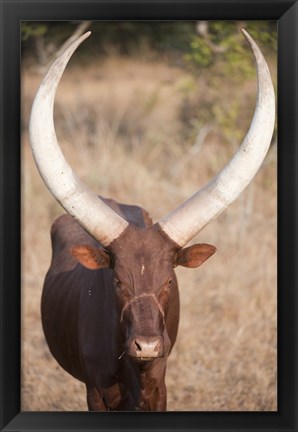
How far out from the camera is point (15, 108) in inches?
216

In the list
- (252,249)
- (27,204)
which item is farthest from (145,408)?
(27,204)

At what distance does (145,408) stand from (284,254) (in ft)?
3.88

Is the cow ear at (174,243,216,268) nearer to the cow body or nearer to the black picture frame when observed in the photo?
the cow body

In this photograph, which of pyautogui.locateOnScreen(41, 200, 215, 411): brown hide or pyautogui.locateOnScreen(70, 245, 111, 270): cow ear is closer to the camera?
pyautogui.locateOnScreen(41, 200, 215, 411): brown hide

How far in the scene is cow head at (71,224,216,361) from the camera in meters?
5.16

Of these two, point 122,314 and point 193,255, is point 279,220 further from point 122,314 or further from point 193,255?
point 122,314

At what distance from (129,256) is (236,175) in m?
0.68

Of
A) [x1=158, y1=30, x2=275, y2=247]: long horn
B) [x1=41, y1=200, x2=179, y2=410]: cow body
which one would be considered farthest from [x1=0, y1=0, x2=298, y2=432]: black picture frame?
[x1=41, y1=200, x2=179, y2=410]: cow body

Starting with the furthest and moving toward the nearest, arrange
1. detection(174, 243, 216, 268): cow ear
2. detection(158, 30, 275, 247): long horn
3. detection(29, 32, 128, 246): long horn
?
detection(174, 243, 216, 268): cow ear
detection(158, 30, 275, 247): long horn
detection(29, 32, 128, 246): long horn

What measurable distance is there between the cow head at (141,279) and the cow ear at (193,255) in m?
0.02

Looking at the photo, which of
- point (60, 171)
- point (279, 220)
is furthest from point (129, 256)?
point (279, 220)

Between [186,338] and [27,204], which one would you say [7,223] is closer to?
[186,338]

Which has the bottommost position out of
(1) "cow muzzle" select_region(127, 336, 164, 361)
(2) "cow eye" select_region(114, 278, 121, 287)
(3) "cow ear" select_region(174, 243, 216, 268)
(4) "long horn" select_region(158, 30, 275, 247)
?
(1) "cow muzzle" select_region(127, 336, 164, 361)

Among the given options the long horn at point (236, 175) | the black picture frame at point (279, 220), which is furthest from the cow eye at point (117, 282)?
the black picture frame at point (279, 220)
